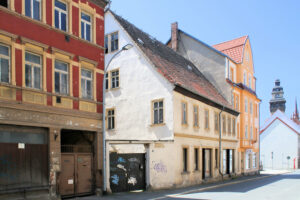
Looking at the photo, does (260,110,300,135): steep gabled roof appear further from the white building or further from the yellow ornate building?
the yellow ornate building

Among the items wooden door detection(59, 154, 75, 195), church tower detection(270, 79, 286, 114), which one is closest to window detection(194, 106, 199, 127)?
wooden door detection(59, 154, 75, 195)

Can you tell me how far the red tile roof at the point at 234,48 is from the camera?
119 feet

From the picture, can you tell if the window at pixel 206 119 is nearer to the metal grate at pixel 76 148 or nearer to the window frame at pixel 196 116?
the window frame at pixel 196 116

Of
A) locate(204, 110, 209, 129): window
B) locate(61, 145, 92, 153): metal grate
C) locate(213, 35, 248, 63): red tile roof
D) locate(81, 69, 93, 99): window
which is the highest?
locate(213, 35, 248, 63): red tile roof

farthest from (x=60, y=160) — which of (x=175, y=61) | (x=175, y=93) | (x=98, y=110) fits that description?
(x=175, y=61)

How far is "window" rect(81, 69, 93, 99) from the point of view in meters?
15.5

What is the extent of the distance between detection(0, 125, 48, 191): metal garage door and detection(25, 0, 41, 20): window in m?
4.44

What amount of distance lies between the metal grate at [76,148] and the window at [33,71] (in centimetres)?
344

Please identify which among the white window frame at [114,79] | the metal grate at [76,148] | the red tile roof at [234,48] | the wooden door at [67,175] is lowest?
the wooden door at [67,175]

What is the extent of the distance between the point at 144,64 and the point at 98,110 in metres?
7.95

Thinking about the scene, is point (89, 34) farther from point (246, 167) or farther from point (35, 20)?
point (246, 167)

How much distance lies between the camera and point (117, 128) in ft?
81.1

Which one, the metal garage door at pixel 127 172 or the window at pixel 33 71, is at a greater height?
the window at pixel 33 71

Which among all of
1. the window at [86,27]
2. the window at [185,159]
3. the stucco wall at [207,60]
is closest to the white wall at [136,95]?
the window at [185,159]
